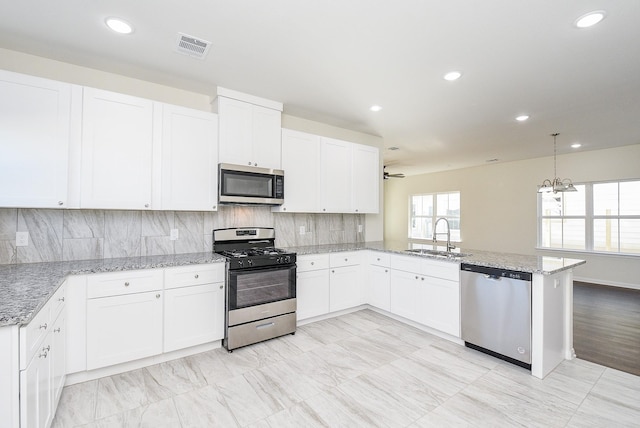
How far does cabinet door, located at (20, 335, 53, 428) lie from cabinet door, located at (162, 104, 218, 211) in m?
1.50

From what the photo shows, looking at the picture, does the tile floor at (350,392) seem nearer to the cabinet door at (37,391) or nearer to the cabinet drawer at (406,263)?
the cabinet door at (37,391)

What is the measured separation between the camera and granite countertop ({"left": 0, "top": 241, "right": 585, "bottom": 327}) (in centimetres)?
142

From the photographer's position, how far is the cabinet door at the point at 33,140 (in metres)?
2.20

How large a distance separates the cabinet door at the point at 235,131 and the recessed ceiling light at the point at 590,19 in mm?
2875

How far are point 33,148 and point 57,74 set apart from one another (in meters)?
0.79

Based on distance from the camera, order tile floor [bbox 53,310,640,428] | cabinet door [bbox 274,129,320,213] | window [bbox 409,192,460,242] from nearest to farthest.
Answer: tile floor [bbox 53,310,640,428] < cabinet door [bbox 274,129,320,213] < window [bbox 409,192,460,242]

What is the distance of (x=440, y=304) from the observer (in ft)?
10.4

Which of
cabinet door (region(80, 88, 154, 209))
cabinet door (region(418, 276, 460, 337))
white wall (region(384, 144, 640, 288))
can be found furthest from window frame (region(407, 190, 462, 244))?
cabinet door (region(80, 88, 154, 209))

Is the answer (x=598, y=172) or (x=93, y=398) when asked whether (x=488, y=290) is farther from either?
(x=598, y=172)

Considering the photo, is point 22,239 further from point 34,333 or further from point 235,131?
point 235,131

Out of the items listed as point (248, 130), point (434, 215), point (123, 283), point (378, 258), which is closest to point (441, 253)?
point (378, 258)

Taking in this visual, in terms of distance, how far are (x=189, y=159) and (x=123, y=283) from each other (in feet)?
4.20

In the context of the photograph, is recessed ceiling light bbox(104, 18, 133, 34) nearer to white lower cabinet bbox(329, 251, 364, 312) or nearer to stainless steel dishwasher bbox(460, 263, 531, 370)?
white lower cabinet bbox(329, 251, 364, 312)

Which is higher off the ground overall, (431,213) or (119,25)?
(119,25)
